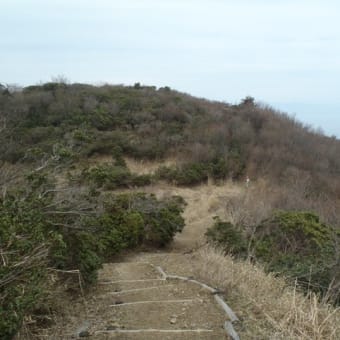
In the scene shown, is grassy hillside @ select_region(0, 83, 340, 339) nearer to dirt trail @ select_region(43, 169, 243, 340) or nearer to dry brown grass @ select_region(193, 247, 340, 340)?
dirt trail @ select_region(43, 169, 243, 340)

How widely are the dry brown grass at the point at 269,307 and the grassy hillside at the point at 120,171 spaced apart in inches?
48.7

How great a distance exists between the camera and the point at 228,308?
516 centimetres

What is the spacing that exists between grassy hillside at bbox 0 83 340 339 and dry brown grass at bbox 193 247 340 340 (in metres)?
1.24

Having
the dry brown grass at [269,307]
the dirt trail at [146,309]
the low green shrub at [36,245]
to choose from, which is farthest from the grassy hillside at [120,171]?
the dry brown grass at [269,307]

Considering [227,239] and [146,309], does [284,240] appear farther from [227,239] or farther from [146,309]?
[146,309]

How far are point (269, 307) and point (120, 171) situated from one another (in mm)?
15448

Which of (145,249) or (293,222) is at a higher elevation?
(293,222)

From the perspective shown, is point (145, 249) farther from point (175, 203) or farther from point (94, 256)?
point (94, 256)

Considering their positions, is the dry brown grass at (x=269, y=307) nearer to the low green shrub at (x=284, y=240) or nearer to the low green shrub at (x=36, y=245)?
the low green shrub at (x=284, y=240)

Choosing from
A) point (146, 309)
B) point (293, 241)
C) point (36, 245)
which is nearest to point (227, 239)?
point (293, 241)

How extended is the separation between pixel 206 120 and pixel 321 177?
7226 millimetres

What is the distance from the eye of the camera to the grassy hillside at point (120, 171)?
170 inches

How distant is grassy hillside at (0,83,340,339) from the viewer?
14.2ft

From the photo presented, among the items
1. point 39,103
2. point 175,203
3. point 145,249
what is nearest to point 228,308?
point 145,249
